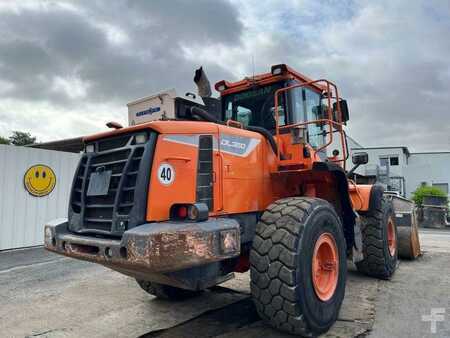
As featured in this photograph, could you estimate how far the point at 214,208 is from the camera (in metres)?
3.58

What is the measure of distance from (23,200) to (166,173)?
26.3 feet

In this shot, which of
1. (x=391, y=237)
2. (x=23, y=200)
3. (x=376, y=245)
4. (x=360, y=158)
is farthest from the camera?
(x=23, y=200)

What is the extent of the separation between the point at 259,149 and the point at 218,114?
4.41ft

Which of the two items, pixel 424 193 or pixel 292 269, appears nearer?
pixel 292 269

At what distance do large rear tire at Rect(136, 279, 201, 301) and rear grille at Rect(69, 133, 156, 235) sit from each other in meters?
1.49

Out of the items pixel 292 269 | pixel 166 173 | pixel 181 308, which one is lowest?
pixel 181 308

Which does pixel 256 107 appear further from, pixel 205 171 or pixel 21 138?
pixel 21 138

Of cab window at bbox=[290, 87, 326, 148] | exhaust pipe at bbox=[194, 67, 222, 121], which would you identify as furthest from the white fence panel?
cab window at bbox=[290, 87, 326, 148]

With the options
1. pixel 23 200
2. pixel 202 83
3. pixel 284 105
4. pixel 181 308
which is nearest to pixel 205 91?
pixel 202 83

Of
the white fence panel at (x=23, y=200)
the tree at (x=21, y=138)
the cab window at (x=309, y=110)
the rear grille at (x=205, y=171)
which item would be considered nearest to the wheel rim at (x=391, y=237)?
the cab window at (x=309, y=110)

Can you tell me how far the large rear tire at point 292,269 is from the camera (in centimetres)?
339

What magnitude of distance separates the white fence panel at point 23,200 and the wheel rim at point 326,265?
8241mm

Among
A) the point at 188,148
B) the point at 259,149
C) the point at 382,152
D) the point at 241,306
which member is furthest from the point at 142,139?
the point at 382,152

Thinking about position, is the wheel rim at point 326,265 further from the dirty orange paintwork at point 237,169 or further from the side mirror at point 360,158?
the side mirror at point 360,158
